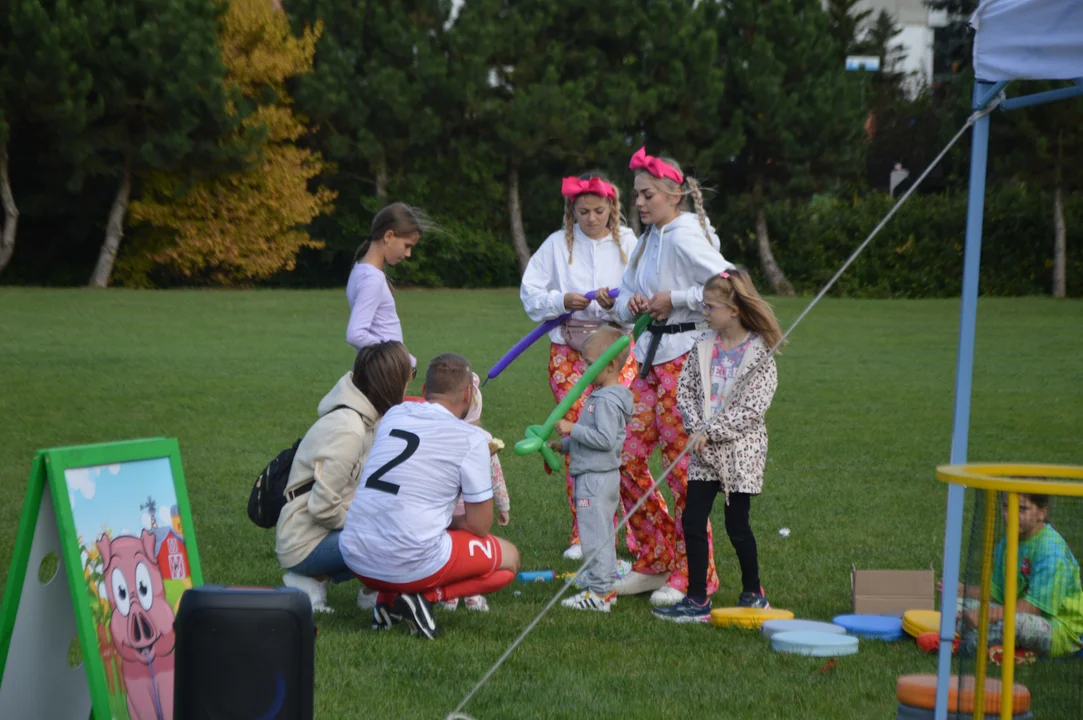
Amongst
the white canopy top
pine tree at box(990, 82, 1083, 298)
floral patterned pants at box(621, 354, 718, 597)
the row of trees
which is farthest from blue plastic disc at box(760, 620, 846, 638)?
pine tree at box(990, 82, 1083, 298)

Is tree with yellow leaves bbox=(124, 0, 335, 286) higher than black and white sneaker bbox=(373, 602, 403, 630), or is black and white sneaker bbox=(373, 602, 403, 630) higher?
tree with yellow leaves bbox=(124, 0, 335, 286)

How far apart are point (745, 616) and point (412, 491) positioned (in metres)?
1.36

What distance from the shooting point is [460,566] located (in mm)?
5004

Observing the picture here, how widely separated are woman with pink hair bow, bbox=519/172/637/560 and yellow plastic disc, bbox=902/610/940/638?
5.96 ft

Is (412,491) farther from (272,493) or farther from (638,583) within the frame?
(638,583)

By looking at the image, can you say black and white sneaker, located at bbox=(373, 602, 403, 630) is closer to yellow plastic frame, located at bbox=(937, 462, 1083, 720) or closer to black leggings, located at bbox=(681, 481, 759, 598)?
black leggings, located at bbox=(681, 481, 759, 598)

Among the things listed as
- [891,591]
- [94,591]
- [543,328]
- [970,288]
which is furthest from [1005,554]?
[543,328]

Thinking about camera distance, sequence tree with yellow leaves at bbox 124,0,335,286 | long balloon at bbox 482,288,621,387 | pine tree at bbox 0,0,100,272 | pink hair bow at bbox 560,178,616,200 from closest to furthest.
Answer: long balloon at bbox 482,288,621,387
pink hair bow at bbox 560,178,616,200
pine tree at bbox 0,0,100,272
tree with yellow leaves at bbox 124,0,335,286

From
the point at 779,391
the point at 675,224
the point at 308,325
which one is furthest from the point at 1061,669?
the point at 308,325

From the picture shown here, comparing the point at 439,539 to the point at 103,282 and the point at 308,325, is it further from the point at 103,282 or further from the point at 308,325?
the point at 103,282

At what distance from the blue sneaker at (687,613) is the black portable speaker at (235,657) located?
2407 mm

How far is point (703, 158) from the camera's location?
36.1 meters

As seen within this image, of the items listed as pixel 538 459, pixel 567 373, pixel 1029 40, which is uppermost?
pixel 1029 40

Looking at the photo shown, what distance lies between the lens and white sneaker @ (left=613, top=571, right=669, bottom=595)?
586 centimetres
